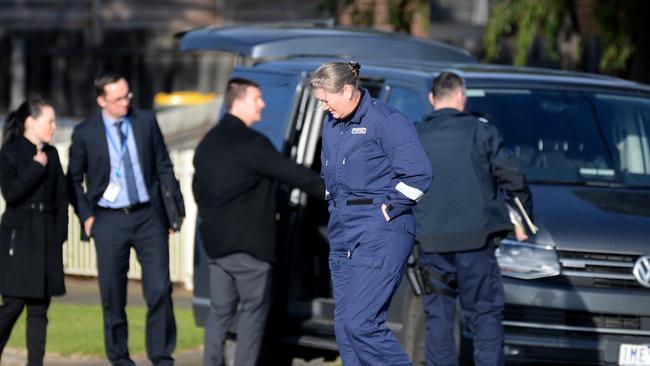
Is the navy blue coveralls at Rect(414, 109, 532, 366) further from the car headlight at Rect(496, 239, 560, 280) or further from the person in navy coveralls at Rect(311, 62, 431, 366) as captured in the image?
the person in navy coveralls at Rect(311, 62, 431, 366)

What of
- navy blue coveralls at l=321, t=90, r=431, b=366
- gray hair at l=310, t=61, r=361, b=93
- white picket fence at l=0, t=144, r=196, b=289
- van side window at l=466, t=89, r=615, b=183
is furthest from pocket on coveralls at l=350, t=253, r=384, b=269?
white picket fence at l=0, t=144, r=196, b=289

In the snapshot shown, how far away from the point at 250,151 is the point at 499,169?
59.4 inches

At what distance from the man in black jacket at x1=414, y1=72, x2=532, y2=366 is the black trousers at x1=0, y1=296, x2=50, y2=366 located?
2283mm

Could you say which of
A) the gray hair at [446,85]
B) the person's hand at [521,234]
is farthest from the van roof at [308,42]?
the person's hand at [521,234]

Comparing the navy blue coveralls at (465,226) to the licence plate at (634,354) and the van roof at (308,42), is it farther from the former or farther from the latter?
the van roof at (308,42)

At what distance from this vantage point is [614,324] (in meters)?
8.38

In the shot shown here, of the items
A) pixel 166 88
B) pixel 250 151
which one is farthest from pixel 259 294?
pixel 166 88

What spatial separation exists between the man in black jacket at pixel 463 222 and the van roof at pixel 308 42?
75.0 inches

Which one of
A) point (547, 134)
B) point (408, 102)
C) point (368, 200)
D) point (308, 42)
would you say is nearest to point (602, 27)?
point (308, 42)

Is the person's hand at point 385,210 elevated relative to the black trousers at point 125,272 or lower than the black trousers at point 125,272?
elevated

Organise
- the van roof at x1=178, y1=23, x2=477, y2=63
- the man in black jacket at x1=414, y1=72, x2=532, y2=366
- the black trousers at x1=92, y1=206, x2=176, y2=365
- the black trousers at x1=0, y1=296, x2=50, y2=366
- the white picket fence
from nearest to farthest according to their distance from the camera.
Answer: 1. the man in black jacket at x1=414, y1=72, x2=532, y2=366
2. the black trousers at x1=0, y1=296, x2=50, y2=366
3. the black trousers at x1=92, y1=206, x2=176, y2=365
4. the van roof at x1=178, y1=23, x2=477, y2=63
5. the white picket fence

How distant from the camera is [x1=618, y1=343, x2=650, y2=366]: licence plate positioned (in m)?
8.34

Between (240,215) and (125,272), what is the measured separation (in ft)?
2.80

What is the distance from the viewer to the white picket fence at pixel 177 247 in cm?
1449
